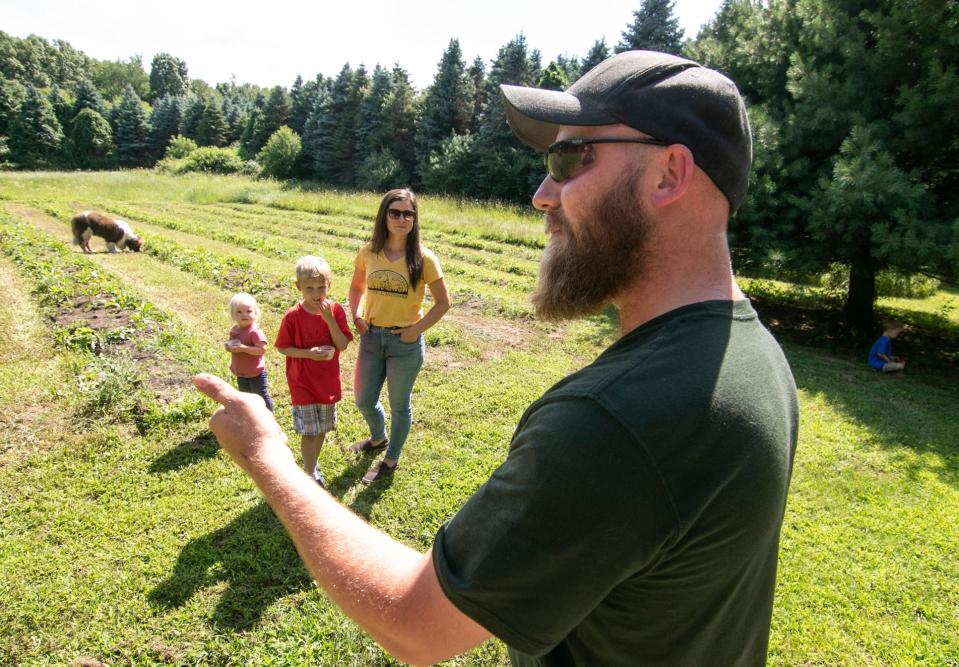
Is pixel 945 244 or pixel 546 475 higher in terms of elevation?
pixel 945 244

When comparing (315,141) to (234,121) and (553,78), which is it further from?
(234,121)

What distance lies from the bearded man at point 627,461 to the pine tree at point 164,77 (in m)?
129

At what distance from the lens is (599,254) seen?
1293 mm

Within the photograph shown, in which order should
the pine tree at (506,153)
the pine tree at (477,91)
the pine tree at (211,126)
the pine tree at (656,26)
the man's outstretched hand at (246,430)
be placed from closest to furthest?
the man's outstretched hand at (246,430), the pine tree at (656,26), the pine tree at (506,153), the pine tree at (477,91), the pine tree at (211,126)

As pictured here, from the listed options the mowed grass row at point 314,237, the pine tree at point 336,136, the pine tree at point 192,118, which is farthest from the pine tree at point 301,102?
the mowed grass row at point 314,237

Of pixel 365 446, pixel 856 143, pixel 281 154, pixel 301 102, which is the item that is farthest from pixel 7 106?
pixel 856 143

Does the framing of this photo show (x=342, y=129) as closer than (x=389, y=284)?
No

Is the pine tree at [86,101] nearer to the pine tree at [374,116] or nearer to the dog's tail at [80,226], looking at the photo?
the pine tree at [374,116]

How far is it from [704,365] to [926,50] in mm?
10602

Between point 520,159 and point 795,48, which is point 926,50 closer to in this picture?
point 795,48

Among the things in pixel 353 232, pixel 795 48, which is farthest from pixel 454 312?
pixel 353 232

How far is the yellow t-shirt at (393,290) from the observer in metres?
4.16

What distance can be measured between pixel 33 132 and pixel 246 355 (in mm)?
70296

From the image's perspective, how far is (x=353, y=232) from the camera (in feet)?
59.1
